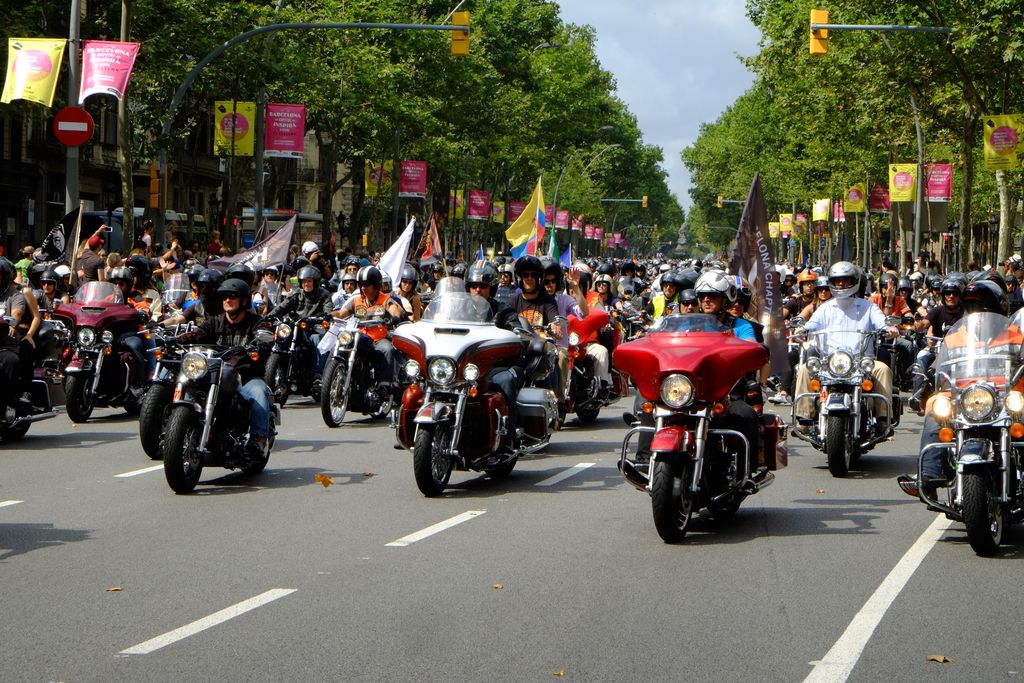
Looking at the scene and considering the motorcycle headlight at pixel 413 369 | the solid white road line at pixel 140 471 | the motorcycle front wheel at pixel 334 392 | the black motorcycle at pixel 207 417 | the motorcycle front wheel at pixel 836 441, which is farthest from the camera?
the motorcycle front wheel at pixel 334 392

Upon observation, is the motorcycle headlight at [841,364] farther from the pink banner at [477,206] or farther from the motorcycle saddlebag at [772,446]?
the pink banner at [477,206]

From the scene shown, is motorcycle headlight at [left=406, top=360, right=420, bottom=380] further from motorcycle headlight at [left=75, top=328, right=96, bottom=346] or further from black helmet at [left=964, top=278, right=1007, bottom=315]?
motorcycle headlight at [left=75, top=328, right=96, bottom=346]

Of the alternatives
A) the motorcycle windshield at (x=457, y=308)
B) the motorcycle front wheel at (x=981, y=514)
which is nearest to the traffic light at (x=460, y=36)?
the motorcycle windshield at (x=457, y=308)

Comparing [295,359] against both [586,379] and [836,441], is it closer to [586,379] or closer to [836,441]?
[586,379]

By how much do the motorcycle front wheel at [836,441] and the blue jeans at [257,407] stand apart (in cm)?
432

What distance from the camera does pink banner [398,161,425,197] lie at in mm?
51219

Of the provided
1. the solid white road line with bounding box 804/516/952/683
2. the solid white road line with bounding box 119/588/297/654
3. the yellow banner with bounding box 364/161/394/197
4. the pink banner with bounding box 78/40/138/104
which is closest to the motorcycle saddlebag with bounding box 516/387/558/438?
the solid white road line with bounding box 804/516/952/683

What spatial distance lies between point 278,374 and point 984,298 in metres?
10.0

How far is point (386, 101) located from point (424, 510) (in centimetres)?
3595

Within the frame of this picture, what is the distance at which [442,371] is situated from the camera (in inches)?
445

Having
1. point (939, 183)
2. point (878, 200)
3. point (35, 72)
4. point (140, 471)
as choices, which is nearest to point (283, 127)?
point (35, 72)

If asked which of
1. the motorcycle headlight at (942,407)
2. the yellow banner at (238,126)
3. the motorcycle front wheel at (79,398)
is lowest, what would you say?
the motorcycle front wheel at (79,398)

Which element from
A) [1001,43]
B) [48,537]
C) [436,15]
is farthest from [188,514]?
[436,15]

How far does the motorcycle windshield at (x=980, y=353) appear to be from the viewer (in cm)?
893
